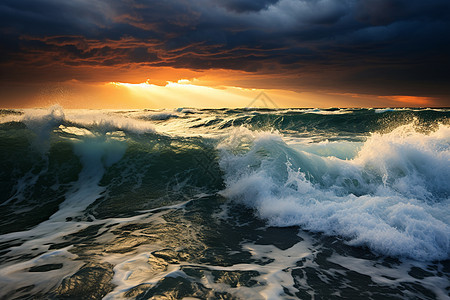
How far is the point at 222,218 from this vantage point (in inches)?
233

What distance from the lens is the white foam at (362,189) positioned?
15.2 ft

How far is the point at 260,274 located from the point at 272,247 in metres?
0.97

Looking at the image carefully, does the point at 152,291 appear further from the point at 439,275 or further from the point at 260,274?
the point at 439,275

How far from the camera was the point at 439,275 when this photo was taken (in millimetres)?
3824

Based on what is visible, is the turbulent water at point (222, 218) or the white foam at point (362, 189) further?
the white foam at point (362, 189)

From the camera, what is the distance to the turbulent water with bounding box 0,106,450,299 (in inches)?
137

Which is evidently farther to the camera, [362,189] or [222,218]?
[362,189]

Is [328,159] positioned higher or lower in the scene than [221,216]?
higher

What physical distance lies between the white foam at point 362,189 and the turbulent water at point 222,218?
1.1 inches

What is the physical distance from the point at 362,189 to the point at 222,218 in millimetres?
3821

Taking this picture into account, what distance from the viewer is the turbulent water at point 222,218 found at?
347cm

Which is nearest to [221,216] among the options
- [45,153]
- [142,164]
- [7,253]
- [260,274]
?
[260,274]

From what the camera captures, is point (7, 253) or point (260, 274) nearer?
point (260, 274)

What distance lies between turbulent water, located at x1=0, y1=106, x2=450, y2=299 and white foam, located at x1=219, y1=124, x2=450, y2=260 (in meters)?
0.03
